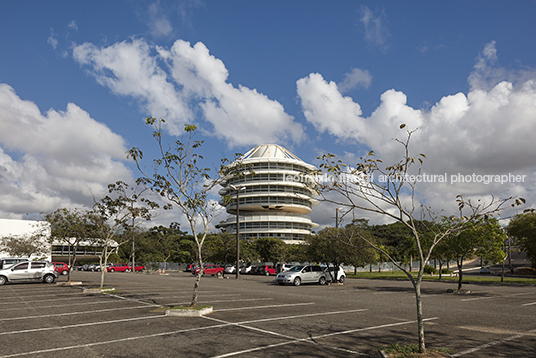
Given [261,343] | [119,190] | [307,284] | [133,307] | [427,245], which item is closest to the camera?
[261,343]

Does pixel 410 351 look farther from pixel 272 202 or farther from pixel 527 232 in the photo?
pixel 272 202

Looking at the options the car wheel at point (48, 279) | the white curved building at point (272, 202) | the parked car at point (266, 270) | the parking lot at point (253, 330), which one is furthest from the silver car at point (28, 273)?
the white curved building at point (272, 202)

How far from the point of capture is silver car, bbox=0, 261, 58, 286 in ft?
91.1

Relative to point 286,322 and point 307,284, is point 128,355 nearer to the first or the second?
point 286,322

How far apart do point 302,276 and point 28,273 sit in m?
20.9

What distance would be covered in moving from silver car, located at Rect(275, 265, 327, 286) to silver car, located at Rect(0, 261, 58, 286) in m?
17.8

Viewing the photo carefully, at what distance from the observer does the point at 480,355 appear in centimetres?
753

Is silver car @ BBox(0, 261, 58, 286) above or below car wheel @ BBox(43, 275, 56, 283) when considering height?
above

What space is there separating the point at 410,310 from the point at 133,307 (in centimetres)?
1034

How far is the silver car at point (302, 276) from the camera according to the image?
94.3 feet

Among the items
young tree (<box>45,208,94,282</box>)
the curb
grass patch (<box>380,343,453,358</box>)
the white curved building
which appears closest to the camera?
grass patch (<box>380,343,453,358</box>)

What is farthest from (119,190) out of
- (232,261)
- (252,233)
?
(252,233)

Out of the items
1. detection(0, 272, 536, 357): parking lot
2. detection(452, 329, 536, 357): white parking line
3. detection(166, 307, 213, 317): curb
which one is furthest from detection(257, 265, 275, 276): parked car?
detection(452, 329, 536, 357): white parking line

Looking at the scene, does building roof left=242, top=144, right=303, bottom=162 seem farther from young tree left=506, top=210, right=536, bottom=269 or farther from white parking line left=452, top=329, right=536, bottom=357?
white parking line left=452, top=329, right=536, bottom=357
